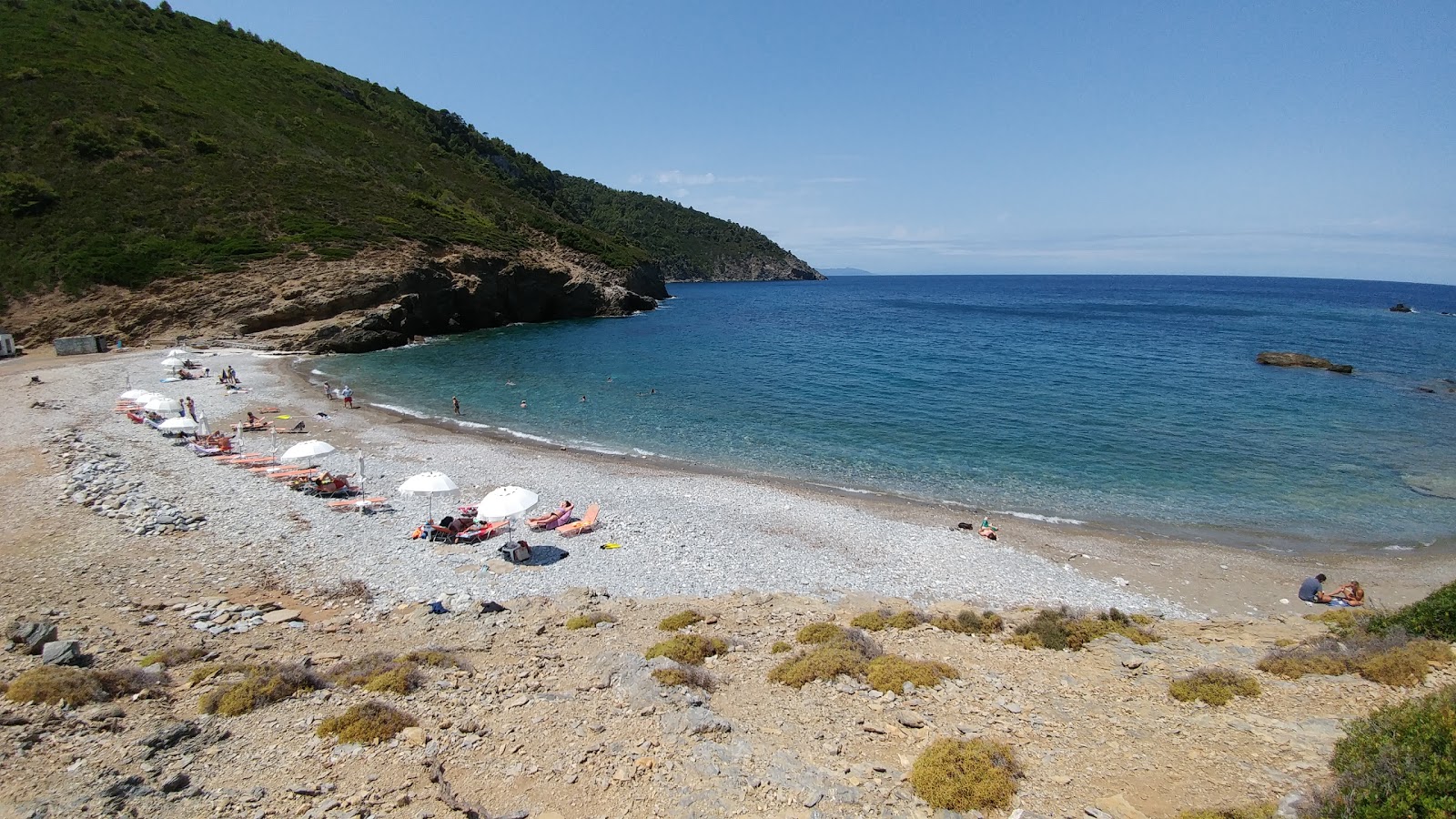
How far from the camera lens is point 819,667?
10.8 meters

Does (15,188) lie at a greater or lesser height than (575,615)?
greater

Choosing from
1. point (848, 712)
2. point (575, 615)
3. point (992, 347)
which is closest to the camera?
point (848, 712)

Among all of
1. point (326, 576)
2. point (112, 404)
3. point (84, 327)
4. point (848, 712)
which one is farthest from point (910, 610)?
point (84, 327)

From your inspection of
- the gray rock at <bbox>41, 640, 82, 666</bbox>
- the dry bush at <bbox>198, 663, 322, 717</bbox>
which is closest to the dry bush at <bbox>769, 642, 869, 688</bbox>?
the dry bush at <bbox>198, 663, 322, 717</bbox>

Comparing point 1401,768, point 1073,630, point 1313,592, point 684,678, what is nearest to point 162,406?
point 684,678

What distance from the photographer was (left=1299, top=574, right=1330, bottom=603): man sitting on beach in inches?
642

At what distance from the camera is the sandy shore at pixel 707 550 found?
16.2 m

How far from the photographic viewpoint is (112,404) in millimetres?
30453

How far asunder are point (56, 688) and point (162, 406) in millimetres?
23632

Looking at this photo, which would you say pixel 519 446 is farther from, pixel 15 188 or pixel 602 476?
pixel 15 188

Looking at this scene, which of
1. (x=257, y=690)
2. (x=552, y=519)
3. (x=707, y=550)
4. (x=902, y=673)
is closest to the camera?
(x=257, y=690)

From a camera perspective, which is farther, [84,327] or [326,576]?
[84,327]

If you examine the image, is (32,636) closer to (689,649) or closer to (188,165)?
(689,649)

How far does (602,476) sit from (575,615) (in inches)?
454
